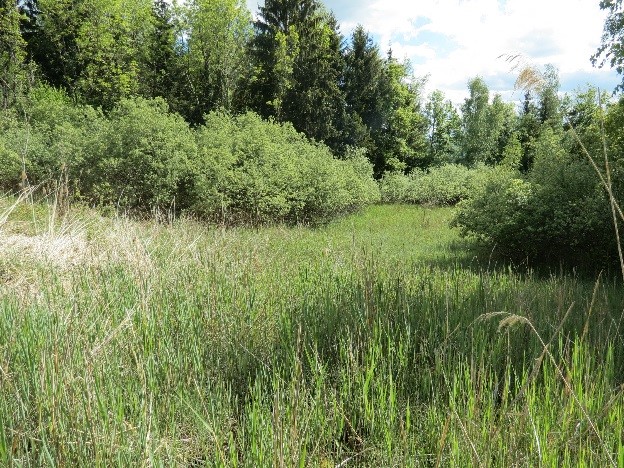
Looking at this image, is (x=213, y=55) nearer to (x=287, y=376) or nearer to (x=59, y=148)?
(x=59, y=148)

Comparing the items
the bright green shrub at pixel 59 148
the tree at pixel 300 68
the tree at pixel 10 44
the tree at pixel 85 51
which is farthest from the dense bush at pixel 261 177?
the tree at pixel 85 51

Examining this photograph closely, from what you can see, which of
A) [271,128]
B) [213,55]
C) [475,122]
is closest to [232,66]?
[213,55]

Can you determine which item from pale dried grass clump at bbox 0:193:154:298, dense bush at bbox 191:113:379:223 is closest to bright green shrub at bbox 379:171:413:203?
dense bush at bbox 191:113:379:223

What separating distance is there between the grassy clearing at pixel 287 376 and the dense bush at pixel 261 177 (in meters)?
9.66

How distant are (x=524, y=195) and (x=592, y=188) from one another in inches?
44.1

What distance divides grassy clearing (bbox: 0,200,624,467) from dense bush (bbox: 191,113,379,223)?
9664 mm

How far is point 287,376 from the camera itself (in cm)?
267

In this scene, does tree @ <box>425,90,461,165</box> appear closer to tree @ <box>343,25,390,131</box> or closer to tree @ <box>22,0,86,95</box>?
tree @ <box>343,25,390,131</box>

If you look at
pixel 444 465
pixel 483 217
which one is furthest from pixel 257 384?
pixel 483 217

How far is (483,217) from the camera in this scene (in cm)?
884

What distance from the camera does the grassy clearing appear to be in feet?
5.49

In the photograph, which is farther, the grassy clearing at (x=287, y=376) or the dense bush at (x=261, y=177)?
the dense bush at (x=261, y=177)

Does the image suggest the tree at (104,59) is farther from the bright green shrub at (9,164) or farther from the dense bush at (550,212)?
the dense bush at (550,212)

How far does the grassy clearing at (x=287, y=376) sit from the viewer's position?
5.49 ft
